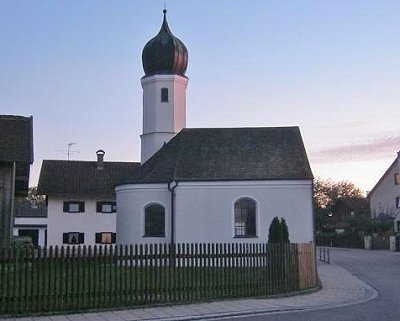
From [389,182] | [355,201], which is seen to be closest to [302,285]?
[389,182]

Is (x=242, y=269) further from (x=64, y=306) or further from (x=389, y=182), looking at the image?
(x=389, y=182)

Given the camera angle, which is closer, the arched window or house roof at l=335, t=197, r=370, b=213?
the arched window

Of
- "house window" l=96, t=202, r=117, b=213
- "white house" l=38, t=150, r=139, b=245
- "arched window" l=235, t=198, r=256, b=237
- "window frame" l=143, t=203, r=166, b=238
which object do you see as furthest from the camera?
"house window" l=96, t=202, r=117, b=213

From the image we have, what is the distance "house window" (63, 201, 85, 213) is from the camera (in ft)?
168

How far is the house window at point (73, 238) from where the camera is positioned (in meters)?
50.6

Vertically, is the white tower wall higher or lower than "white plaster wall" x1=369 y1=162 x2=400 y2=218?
higher

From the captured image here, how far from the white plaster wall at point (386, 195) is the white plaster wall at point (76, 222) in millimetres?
34257

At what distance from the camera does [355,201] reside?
97188mm

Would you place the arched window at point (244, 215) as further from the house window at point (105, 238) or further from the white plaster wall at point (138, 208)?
the house window at point (105, 238)

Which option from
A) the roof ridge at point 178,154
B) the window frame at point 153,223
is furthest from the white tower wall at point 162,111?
the window frame at point 153,223

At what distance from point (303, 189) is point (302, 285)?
12.9 m

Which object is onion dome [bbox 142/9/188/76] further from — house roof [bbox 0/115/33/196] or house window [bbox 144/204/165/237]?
house roof [bbox 0/115/33/196]

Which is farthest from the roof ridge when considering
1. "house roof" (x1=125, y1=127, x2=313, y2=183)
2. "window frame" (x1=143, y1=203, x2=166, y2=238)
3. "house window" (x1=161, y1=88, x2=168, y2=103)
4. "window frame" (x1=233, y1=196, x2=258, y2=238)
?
"window frame" (x1=233, y1=196, x2=258, y2=238)

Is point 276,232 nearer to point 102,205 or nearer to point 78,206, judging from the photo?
point 102,205
